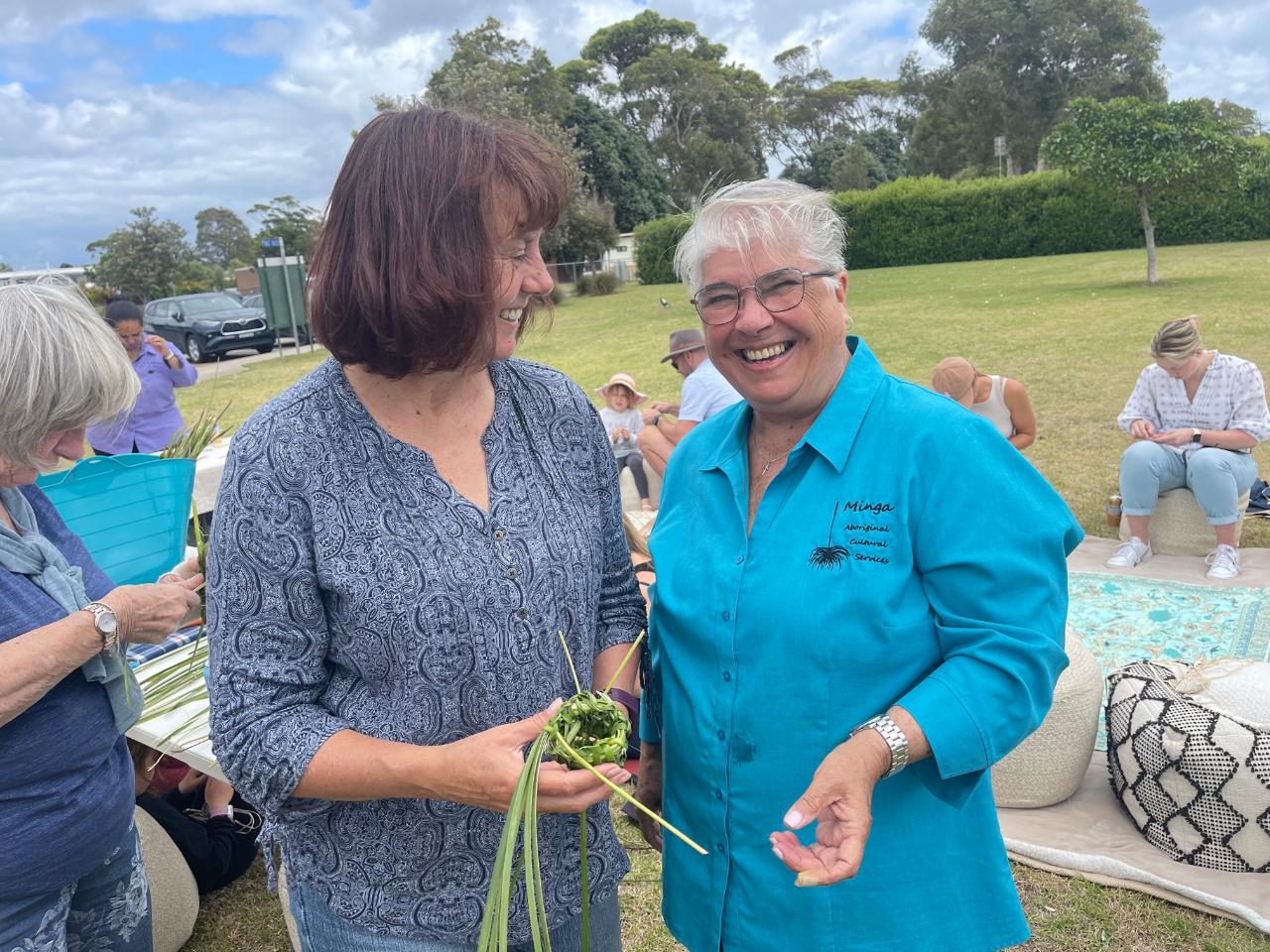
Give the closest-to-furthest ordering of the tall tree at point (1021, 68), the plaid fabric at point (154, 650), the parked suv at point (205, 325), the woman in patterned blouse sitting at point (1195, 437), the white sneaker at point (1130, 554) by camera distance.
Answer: the plaid fabric at point (154, 650)
the woman in patterned blouse sitting at point (1195, 437)
the white sneaker at point (1130, 554)
the parked suv at point (205, 325)
the tall tree at point (1021, 68)

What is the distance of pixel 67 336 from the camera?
72.0 inches

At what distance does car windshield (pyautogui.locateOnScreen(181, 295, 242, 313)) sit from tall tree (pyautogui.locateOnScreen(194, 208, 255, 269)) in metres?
71.0

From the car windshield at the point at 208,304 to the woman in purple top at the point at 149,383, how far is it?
610 inches

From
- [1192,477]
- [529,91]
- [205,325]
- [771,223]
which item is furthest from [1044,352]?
[529,91]

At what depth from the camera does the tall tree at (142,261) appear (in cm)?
3803

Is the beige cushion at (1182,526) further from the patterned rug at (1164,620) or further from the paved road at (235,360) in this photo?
the paved road at (235,360)

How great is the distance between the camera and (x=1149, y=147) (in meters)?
18.7

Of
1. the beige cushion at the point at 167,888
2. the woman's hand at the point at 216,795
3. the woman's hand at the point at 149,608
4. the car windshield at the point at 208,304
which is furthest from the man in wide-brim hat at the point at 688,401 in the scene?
the car windshield at the point at 208,304

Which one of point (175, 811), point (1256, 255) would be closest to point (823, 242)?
point (175, 811)

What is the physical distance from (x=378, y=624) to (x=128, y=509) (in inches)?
84.7

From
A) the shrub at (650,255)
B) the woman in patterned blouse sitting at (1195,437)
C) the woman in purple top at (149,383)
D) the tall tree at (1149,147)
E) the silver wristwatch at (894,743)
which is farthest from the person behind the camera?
the shrub at (650,255)

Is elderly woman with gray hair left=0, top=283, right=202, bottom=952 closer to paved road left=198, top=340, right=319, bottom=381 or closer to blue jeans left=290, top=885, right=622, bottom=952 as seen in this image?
blue jeans left=290, top=885, right=622, bottom=952

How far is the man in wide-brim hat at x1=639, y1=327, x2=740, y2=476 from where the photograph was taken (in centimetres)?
622

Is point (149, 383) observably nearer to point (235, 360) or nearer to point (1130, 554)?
point (1130, 554)
